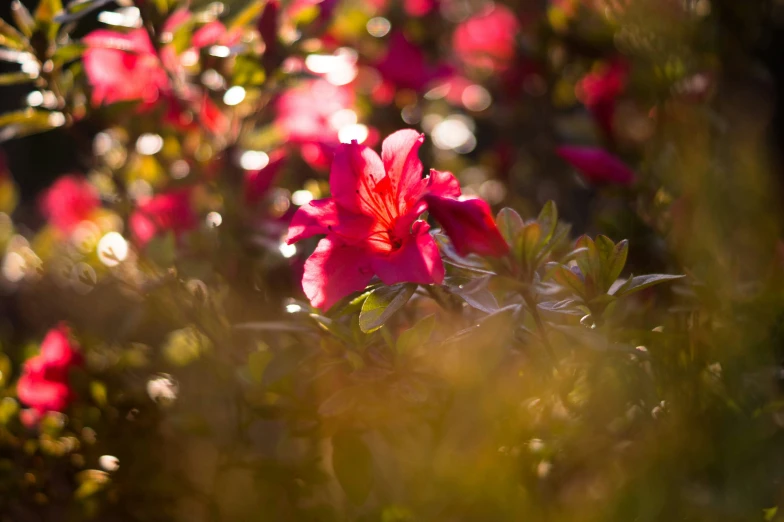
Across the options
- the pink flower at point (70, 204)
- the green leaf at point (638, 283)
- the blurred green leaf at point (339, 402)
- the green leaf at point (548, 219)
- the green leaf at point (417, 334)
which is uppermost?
the green leaf at point (548, 219)

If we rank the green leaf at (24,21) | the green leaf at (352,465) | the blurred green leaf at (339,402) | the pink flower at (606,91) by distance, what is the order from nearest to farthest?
the blurred green leaf at (339,402) < the green leaf at (352,465) < the green leaf at (24,21) < the pink flower at (606,91)

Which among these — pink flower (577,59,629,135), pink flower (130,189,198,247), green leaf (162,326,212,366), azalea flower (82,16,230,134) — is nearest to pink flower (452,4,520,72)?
pink flower (577,59,629,135)

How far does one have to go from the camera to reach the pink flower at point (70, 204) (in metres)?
1.92

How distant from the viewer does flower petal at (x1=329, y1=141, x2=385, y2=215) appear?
751 mm

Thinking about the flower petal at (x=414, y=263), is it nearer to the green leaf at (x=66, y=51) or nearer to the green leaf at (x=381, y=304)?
the green leaf at (x=381, y=304)

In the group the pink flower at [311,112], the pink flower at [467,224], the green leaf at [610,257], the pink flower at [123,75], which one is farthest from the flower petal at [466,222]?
the pink flower at [123,75]

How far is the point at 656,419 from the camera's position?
0.87 meters

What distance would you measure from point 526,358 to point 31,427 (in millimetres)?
876

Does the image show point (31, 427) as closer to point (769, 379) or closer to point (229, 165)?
point (229, 165)

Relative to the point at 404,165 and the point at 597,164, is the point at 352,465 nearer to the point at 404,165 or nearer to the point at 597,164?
the point at 404,165

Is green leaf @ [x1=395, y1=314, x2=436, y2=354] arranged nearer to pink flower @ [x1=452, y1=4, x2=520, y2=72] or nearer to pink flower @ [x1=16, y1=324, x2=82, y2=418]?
pink flower @ [x1=16, y1=324, x2=82, y2=418]

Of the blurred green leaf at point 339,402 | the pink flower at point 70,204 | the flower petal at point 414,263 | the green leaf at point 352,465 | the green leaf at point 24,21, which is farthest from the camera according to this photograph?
the pink flower at point 70,204

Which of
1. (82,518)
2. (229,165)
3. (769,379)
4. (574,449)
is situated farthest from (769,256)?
(82,518)

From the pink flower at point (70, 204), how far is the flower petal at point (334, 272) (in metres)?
1.35
